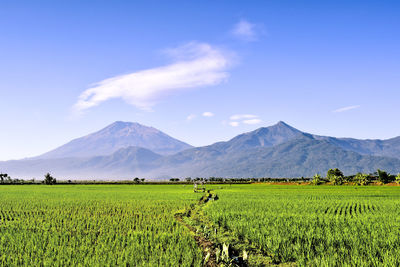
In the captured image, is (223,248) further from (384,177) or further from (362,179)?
(384,177)

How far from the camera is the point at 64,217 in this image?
23609mm

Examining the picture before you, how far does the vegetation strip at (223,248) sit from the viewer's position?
12.0 meters

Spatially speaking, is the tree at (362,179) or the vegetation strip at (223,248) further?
the tree at (362,179)

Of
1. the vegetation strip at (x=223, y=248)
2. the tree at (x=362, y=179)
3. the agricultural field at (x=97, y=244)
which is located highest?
the agricultural field at (x=97, y=244)

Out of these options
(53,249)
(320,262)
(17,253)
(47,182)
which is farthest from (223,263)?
(47,182)

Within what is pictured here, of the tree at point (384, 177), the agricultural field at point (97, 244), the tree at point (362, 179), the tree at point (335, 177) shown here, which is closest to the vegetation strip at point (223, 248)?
the agricultural field at point (97, 244)

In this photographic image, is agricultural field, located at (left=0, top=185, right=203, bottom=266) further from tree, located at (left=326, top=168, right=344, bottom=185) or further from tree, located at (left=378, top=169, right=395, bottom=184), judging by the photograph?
tree, located at (left=378, top=169, right=395, bottom=184)

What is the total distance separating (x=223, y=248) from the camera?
1242 centimetres

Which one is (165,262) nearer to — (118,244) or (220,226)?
(118,244)

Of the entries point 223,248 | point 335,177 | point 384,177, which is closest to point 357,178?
point 335,177

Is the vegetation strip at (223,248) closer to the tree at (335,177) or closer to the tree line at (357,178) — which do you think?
the tree line at (357,178)

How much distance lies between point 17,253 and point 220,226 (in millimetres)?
10746

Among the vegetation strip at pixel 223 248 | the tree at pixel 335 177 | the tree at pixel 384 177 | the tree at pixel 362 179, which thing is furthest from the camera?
the tree at pixel 335 177

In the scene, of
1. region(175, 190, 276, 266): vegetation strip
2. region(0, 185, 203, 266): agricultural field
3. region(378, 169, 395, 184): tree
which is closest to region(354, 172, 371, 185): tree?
region(378, 169, 395, 184): tree
